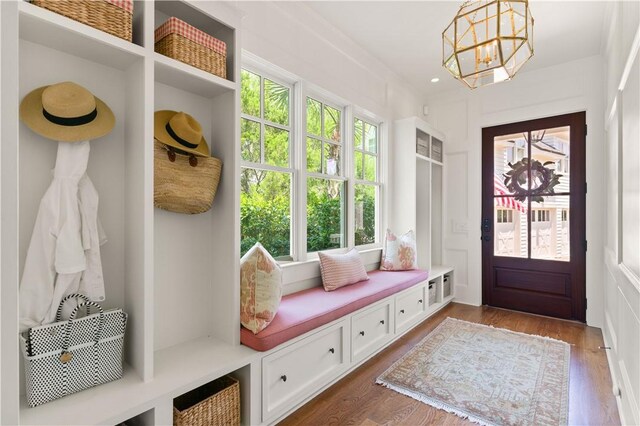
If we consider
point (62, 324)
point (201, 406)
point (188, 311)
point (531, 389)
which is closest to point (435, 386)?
point (531, 389)

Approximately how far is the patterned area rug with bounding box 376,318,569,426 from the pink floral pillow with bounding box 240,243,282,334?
1.07 metres

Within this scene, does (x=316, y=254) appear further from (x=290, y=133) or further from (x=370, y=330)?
(x=290, y=133)

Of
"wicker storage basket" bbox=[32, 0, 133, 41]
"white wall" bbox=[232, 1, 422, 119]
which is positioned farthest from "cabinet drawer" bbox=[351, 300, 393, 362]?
"wicker storage basket" bbox=[32, 0, 133, 41]

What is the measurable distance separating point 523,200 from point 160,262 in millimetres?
4106

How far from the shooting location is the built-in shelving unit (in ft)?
4.53

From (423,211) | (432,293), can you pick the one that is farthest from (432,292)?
(423,211)

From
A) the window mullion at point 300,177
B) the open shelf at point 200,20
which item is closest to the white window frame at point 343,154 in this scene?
the window mullion at point 300,177

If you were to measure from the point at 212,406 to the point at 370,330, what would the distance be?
145 centimetres

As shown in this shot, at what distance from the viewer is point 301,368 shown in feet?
6.70

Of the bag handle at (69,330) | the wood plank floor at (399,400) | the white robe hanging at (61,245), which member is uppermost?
the white robe hanging at (61,245)

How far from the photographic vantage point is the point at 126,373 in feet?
5.11

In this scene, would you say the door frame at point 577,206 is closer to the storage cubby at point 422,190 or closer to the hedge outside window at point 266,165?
the storage cubby at point 422,190

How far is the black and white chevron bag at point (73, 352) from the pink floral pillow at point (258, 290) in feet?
2.03

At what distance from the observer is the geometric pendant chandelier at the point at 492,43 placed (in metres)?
1.78
